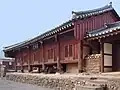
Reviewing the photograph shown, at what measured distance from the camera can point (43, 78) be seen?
1783 cm

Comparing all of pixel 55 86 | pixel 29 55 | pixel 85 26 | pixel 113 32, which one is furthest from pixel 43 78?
pixel 29 55

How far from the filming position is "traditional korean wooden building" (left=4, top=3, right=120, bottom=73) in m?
16.6

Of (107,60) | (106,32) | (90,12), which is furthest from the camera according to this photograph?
(90,12)

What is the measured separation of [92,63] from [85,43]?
176 cm

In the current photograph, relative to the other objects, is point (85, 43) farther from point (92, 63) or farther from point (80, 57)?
point (92, 63)

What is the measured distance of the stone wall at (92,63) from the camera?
16.8 m

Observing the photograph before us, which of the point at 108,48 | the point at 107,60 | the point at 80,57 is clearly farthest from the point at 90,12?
the point at 107,60

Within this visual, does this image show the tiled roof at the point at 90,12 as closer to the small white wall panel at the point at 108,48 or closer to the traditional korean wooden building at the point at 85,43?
the traditional korean wooden building at the point at 85,43

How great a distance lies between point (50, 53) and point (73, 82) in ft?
30.1

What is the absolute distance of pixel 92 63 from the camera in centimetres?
1727

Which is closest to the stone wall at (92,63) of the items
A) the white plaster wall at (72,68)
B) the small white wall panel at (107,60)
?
the small white wall panel at (107,60)

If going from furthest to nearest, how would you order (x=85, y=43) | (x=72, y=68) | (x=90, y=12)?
(x=72, y=68)
(x=90, y=12)
(x=85, y=43)

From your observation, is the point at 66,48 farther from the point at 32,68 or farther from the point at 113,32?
the point at 32,68

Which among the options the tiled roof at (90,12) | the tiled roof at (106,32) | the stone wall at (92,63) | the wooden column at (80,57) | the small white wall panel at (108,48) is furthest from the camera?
the wooden column at (80,57)
